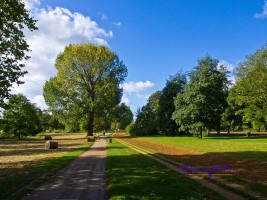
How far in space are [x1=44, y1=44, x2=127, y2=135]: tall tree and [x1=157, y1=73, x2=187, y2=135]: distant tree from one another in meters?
14.9

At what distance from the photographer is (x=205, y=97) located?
5434 cm

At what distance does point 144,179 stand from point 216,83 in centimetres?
4416

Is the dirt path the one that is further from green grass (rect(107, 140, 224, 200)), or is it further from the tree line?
the tree line

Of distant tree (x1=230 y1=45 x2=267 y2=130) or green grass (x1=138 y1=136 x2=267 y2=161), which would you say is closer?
green grass (x1=138 y1=136 x2=267 y2=161)

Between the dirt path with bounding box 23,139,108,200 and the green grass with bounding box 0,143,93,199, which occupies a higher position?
the dirt path with bounding box 23,139,108,200

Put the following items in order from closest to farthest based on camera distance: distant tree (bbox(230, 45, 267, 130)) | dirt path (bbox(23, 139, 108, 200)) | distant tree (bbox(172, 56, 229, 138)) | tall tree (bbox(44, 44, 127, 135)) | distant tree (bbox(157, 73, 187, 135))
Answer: dirt path (bbox(23, 139, 108, 200)) → distant tree (bbox(230, 45, 267, 130)) → distant tree (bbox(172, 56, 229, 138)) → tall tree (bbox(44, 44, 127, 135)) → distant tree (bbox(157, 73, 187, 135))

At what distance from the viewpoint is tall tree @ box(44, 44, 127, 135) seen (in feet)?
203

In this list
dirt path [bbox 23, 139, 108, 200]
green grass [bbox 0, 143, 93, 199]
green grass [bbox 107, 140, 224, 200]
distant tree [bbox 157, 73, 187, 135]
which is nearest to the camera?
green grass [bbox 107, 140, 224, 200]

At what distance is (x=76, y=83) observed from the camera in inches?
2462

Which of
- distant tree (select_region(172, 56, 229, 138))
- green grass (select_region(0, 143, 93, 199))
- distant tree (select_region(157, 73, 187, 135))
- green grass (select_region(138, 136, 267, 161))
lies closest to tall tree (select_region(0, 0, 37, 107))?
green grass (select_region(0, 143, 93, 199))

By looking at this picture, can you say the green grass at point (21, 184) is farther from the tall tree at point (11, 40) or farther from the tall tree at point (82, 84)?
the tall tree at point (82, 84)

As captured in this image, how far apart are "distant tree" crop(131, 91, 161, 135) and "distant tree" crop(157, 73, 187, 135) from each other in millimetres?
9420

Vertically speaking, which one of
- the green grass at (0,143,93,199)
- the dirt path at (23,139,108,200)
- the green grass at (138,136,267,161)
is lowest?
the green grass at (0,143,93,199)

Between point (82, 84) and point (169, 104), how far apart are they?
2202 cm
